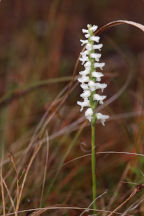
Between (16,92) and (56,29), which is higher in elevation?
(56,29)

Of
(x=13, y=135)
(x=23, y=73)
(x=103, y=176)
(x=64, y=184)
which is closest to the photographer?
(x=64, y=184)

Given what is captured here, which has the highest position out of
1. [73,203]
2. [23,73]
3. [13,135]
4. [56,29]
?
[56,29]

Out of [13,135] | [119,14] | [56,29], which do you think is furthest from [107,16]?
[13,135]

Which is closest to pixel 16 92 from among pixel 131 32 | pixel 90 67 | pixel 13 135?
pixel 13 135

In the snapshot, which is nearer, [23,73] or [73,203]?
[73,203]

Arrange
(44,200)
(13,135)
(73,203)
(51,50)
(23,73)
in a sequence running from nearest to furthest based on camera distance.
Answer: (44,200)
(73,203)
(13,135)
(23,73)
(51,50)

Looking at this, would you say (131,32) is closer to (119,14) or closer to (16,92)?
(119,14)
